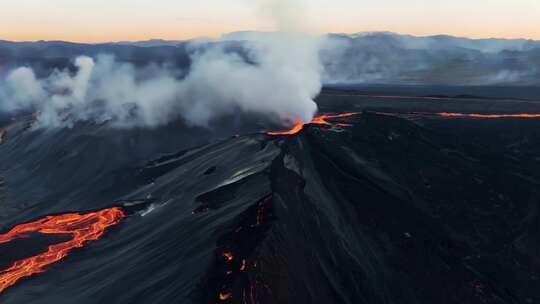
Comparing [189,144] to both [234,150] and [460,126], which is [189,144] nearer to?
[234,150]

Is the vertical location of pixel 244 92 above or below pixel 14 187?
above

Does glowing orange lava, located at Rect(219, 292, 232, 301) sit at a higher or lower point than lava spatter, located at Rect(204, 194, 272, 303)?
lower

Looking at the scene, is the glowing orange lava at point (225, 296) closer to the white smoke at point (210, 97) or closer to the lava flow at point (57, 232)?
the lava flow at point (57, 232)

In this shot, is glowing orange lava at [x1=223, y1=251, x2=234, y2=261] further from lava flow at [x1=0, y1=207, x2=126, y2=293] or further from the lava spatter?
lava flow at [x1=0, y1=207, x2=126, y2=293]

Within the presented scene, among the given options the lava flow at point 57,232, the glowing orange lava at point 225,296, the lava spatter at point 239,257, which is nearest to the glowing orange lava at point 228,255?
the lava spatter at point 239,257

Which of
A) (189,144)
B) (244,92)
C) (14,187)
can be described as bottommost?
(14,187)

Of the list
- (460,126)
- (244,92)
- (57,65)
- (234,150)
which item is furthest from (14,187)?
(57,65)

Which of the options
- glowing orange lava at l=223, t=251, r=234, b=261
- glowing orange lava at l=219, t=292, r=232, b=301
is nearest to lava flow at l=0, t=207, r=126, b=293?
glowing orange lava at l=223, t=251, r=234, b=261
